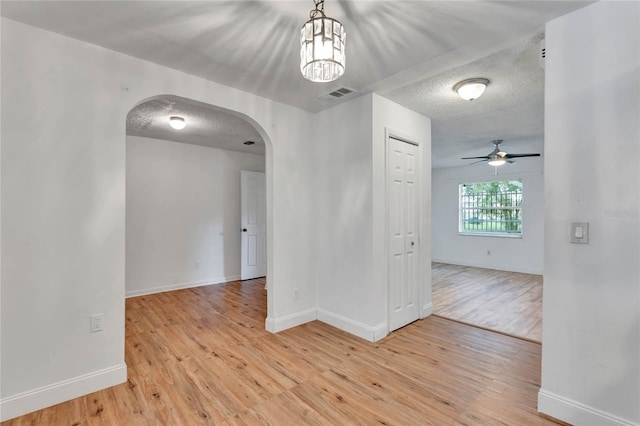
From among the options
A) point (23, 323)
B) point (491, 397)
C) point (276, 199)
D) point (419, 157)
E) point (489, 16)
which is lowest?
point (491, 397)

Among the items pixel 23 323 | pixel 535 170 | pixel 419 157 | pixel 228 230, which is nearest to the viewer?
pixel 23 323

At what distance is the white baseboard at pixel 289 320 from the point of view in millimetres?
3184

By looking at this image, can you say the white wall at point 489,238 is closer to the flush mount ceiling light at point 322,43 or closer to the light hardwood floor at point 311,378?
the light hardwood floor at point 311,378

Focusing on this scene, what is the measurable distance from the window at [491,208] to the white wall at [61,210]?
23.1 feet

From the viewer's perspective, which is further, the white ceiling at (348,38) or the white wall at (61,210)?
the white wall at (61,210)

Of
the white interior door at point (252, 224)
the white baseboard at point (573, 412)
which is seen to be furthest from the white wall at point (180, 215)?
the white baseboard at point (573, 412)

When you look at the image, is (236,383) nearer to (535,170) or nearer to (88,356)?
(88,356)

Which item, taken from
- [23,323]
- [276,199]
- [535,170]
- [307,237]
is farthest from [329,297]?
[535,170]

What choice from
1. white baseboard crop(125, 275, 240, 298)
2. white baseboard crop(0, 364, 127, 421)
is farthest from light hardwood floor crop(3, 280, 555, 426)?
white baseboard crop(125, 275, 240, 298)

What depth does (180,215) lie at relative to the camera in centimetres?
509

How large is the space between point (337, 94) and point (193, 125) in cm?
227

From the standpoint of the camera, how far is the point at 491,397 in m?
2.06

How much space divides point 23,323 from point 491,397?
3.20 m

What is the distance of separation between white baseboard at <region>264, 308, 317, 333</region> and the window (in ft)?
17.7
